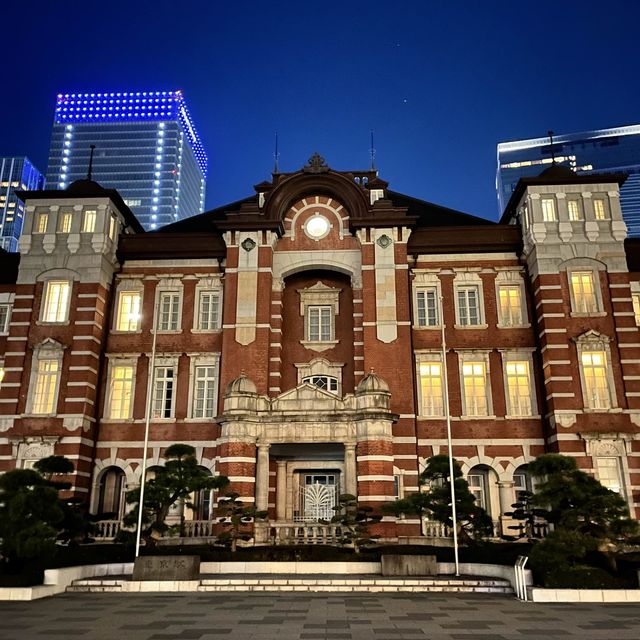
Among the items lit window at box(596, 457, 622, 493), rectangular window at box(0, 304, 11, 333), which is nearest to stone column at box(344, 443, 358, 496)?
lit window at box(596, 457, 622, 493)

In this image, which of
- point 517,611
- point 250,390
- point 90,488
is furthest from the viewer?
point 90,488

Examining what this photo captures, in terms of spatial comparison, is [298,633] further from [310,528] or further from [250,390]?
[250,390]

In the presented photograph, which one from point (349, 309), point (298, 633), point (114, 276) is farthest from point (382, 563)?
point (114, 276)

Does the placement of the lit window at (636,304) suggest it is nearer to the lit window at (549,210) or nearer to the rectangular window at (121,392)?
the lit window at (549,210)

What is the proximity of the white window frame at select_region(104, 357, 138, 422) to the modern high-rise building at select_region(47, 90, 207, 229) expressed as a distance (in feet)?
375

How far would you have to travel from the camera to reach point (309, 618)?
12102 millimetres

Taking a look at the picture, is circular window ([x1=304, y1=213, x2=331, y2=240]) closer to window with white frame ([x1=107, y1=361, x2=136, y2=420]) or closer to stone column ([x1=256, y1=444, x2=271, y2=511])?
window with white frame ([x1=107, y1=361, x2=136, y2=420])

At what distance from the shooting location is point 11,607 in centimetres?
1388

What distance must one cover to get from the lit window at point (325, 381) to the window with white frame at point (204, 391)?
3.59m

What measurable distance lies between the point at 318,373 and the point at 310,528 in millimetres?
6689

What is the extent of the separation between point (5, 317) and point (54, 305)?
95.5 inches

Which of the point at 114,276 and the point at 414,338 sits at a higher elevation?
the point at 114,276

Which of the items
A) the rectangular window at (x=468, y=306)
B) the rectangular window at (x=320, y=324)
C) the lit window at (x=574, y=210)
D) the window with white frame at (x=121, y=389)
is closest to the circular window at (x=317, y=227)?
the rectangular window at (x=320, y=324)

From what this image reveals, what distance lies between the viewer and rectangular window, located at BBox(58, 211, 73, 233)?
88.7ft
